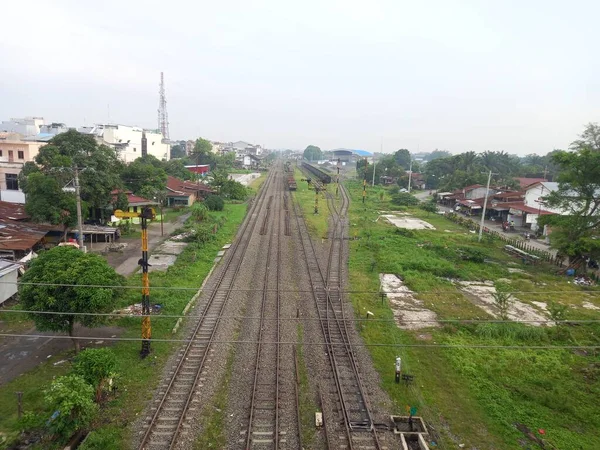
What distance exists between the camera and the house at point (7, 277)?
16.7 metres

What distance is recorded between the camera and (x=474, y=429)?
Result: 10.7 m

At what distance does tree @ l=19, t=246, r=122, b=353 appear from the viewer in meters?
12.6

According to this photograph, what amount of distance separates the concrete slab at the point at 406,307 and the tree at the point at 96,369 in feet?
34.1

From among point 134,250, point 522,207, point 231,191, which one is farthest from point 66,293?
point 522,207

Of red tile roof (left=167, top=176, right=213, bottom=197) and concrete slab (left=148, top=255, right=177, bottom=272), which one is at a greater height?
red tile roof (left=167, top=176, right=213, bottom=197)

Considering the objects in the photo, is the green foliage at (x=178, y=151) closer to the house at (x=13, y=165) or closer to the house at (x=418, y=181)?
the house at (x=418, y=181)

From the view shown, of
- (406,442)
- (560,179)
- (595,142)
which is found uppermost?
(595,142)

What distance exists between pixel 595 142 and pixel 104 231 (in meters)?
36.1

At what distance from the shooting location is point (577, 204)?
2561 cm

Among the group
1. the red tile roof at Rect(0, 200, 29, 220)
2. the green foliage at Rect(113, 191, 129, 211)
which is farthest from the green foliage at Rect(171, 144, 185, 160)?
the green foliage at Rect(113, 191, 129, 211)

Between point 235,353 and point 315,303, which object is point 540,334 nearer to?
point 315,303

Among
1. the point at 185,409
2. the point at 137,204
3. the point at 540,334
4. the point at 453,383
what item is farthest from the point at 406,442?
the point at 137,204

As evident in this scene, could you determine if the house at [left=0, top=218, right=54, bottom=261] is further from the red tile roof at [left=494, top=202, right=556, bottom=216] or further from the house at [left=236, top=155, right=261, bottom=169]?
the house at [left=236, top=155, right=261, bottom=169]

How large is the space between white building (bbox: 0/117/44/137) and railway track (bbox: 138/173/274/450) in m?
67.6
